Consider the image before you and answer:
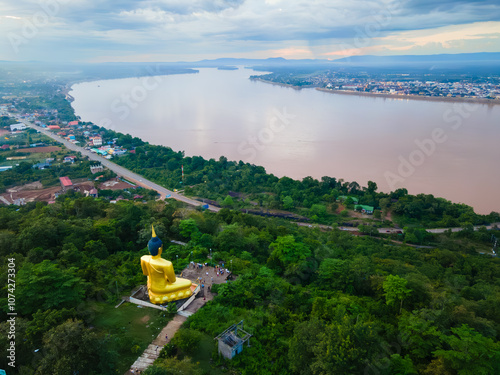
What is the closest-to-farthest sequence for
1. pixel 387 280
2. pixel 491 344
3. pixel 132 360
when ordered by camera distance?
1. pixel 491 344
2. pixel 132 360
3. pixel 387 280

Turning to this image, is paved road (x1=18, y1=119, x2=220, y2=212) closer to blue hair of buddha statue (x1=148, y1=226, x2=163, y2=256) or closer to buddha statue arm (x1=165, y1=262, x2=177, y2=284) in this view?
buddha statue arm (x1=165, y1=262, x2=177, y2=284)

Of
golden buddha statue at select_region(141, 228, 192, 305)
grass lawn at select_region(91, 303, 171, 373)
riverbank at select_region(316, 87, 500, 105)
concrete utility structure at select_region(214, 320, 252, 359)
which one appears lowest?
grass lawn at select_region(91, 303, 171, 373)

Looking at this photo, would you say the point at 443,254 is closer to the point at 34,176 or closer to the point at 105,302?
the point at 105,302

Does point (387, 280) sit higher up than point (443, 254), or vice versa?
point (387, 280)

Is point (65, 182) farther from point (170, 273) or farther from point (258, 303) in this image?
point (258, 303)

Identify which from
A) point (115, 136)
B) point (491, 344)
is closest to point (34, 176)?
point (115, 136)

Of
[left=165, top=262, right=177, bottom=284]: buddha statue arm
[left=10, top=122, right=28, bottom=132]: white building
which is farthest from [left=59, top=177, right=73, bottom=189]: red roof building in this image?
[left=10, top=122, right=28, bottom=132]: white building

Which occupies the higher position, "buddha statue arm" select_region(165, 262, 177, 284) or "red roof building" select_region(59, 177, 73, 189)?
"buddha statue arm" select_region(165, 262, 177, 284)
